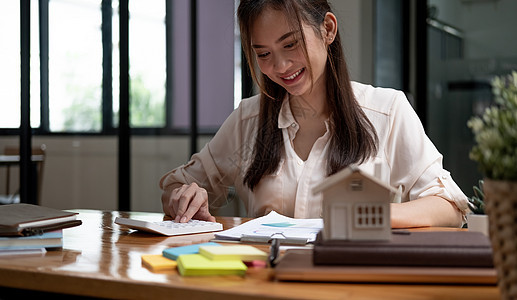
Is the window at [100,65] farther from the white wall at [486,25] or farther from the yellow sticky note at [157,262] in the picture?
the white wall at [486,25]

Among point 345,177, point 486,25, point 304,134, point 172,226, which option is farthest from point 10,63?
point 486,25

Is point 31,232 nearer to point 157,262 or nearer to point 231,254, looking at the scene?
point 157,262

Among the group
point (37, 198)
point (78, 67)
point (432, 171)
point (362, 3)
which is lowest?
point (37, 198)

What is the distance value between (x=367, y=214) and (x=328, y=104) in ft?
3.32

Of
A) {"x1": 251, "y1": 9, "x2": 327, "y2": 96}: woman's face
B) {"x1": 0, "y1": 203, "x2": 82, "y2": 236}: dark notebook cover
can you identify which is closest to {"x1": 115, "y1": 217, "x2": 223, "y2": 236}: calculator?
{"x1": 0, "y1": 203, "x2": 82, "y2": 236}: dark notebook cover

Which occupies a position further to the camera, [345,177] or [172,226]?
[172,226]

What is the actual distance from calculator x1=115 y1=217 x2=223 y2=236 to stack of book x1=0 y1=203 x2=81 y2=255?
181 millimetres

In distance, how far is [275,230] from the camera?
4.84 ft

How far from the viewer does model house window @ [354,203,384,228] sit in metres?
1.03

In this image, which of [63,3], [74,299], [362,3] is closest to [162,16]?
[63,3]

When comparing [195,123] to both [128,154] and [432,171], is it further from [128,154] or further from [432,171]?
[432,171]

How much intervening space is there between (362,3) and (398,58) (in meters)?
0.81

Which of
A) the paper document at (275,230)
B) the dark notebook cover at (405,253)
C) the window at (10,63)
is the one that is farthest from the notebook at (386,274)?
the window at (10,63)

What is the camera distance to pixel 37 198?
3.07 meters
